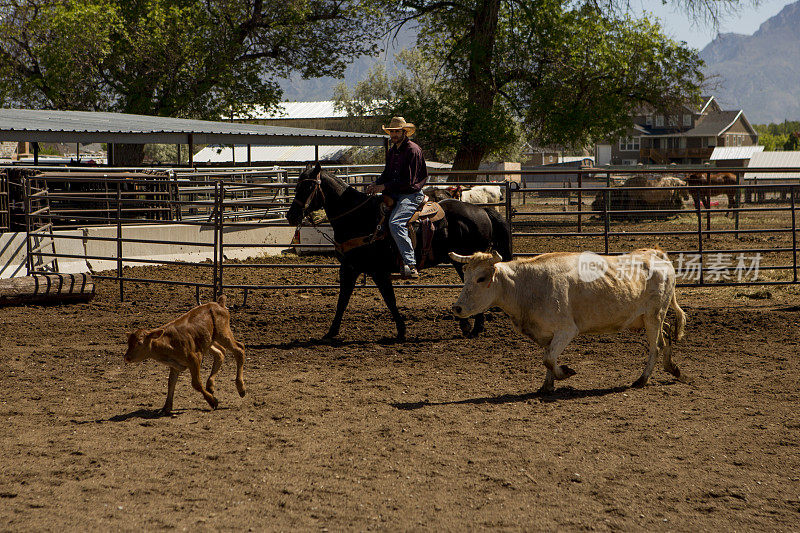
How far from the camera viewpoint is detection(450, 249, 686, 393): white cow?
5.89 m

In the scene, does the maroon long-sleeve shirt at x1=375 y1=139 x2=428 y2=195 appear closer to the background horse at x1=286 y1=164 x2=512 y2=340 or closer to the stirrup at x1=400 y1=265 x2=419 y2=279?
the background horse at x1=286 y1=164 x2=512 y2=340

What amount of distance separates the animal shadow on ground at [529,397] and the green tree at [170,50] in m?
25.5

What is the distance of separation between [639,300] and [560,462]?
2.06 m

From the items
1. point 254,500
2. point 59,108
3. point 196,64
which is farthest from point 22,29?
point 254,500

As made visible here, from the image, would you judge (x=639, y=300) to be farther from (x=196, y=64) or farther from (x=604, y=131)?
(x=196, y=64)

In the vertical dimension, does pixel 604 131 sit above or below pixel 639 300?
above

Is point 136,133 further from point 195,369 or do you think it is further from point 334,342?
point 195,369

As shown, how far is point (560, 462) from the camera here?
4.49 metres

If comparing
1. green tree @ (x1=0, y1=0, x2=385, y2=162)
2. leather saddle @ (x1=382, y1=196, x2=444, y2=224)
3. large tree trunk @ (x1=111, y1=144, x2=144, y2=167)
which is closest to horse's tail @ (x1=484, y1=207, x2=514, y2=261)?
leather saddle @ (x1=382, y1=196, x2=444, y2=224)

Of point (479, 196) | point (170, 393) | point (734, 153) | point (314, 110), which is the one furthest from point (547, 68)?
point (314, 110)

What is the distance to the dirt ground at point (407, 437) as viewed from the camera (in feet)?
12.5

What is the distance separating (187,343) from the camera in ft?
17.2

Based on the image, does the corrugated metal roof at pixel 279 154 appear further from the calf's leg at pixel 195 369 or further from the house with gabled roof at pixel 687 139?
the calf's leg at pixel 195 369

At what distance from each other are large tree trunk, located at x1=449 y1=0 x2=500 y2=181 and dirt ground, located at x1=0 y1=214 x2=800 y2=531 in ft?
52.9
